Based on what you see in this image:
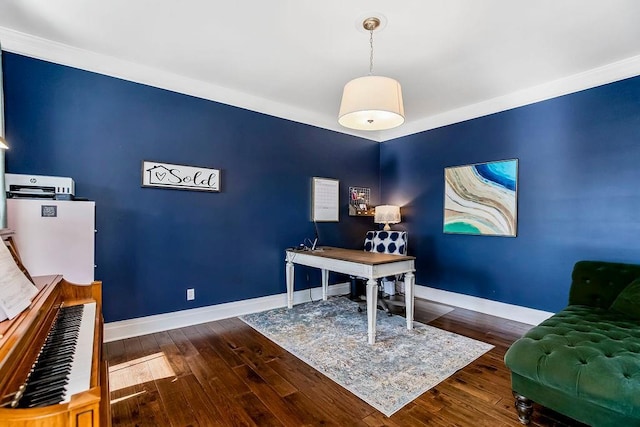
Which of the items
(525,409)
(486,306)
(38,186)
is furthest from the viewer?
(486,306)

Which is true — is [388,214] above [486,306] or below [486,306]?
above

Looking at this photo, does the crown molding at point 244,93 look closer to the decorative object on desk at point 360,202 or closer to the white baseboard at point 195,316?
the decorative object on desk at point 360,202

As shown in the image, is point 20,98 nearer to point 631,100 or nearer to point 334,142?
point 334,142

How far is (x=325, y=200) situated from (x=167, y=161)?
2.12 meters

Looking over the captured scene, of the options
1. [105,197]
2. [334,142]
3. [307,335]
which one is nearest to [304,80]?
[334,142]

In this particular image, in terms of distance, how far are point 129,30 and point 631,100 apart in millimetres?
4423

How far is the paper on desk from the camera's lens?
108 centimetres

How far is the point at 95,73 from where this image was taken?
286cm

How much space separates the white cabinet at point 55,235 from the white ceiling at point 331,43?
52.9 inches

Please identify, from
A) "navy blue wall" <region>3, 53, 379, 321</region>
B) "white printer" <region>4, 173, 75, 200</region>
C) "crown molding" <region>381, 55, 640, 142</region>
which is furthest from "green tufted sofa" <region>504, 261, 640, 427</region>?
"white printer" <region>4, 173, 75, 200</region>

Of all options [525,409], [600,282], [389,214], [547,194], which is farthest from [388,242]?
[525,409]

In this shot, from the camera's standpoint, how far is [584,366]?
1.56 m

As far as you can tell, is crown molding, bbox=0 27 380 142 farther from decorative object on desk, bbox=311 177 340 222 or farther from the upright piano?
the upright piano

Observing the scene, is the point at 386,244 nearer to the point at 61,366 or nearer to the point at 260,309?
the point at 260,309
